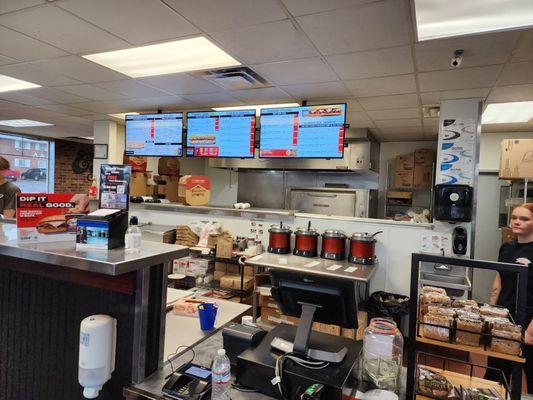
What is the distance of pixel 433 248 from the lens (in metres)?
3.43

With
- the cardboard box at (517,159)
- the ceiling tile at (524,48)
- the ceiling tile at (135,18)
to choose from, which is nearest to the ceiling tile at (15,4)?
the ceiling tile at (135,18)

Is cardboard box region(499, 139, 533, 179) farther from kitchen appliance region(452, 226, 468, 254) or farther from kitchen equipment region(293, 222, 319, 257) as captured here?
kitchen equipment region(293, 222, 319, 257)

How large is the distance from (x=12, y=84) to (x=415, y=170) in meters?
5.84

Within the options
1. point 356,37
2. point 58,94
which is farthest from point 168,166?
point 356,37

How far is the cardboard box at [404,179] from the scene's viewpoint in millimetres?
5844

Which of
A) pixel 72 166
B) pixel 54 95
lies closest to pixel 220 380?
pixel 54 95

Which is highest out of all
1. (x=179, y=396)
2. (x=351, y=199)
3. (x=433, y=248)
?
(x=351, y=199)

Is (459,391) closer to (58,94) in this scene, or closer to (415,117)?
(415,117)

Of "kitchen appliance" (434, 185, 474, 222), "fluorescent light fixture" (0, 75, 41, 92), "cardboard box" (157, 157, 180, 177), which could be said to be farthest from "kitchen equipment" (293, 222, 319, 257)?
"fluorescent light fixture" (0, 75, 41, 92)

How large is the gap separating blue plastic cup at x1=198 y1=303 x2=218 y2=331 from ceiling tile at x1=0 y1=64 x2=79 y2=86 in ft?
9.72

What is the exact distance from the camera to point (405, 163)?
5.89 meters

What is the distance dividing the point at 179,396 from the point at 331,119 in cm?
289

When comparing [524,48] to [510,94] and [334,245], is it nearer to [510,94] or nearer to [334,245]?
[510,94]

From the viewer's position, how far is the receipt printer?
54.2 inches
